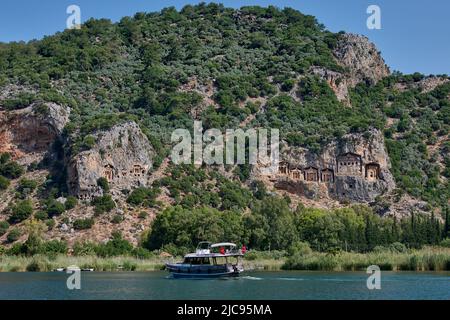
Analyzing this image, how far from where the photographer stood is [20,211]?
100 metres

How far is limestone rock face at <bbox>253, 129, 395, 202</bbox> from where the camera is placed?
387 feet

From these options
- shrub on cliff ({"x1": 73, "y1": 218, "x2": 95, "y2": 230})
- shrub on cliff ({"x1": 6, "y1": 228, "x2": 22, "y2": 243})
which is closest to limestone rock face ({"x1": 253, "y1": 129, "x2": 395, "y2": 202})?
shrub on cliff ({"x1": 73, "y1": 218, "x2": 95, "y2": 230})

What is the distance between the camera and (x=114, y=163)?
108 metres

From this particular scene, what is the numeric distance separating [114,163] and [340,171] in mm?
36818

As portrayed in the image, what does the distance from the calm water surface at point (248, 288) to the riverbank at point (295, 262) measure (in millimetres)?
1729

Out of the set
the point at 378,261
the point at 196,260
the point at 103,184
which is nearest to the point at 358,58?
the point at 103,184

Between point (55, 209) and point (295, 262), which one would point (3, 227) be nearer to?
point (55, 209)

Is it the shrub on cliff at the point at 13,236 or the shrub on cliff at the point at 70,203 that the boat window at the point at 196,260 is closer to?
the shrub on cliff at the point at 13,236

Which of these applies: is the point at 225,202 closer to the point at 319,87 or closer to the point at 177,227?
the point at 177,227

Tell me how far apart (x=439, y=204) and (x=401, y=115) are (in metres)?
34.4

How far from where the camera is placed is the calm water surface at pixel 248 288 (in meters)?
44.5

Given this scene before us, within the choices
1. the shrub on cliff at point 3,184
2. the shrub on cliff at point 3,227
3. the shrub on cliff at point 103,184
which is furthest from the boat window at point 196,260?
the shrub on cliff at point 3,184

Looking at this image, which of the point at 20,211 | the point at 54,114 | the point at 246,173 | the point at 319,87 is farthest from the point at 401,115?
the point at 20,211

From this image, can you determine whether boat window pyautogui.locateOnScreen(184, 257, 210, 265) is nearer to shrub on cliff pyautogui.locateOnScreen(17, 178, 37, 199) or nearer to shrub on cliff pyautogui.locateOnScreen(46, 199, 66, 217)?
shrub on cliff pyautogui.locateOnScreen(46, 199, 66, 217)
